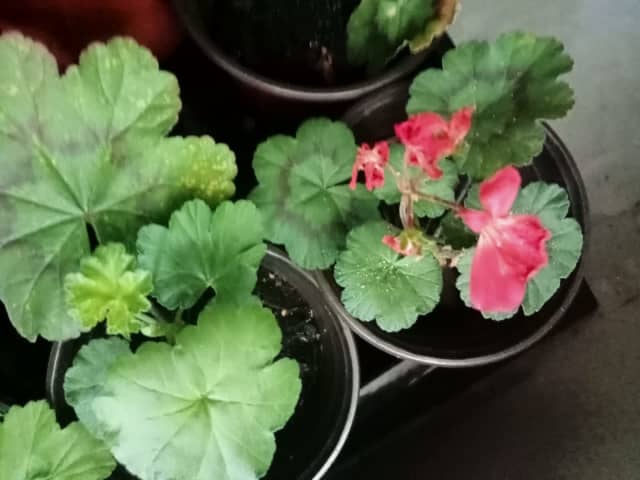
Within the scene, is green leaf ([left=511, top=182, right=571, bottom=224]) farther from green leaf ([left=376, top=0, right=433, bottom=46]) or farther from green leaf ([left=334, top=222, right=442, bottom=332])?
green leaf ([left=376, top=0, right=433, bottom=46])

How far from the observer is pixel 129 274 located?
777mm

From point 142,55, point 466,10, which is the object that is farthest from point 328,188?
point 466,10

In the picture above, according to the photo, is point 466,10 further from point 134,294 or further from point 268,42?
point 134,294

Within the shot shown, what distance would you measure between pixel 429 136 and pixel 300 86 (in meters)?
0.33

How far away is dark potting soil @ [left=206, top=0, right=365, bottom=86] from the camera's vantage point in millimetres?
1118

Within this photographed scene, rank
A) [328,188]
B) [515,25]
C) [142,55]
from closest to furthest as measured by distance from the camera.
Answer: [142,55] < [328,188] < [515,25]

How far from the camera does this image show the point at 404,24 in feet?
3.29

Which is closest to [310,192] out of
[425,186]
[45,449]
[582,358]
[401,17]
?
[425,186]

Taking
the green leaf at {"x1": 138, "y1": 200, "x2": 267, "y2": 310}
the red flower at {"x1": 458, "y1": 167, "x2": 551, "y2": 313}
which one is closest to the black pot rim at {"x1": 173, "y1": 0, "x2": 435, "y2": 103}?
the green leaf at {"x1": 138, "y1": 200, "x2": 267, "y2": 310}

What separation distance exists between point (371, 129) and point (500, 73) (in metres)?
0.19

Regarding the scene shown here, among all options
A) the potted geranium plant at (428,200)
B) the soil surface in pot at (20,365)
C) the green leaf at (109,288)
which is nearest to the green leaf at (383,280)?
the potted geranium plant at (428,200)

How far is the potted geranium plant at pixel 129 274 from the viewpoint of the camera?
0.78 m

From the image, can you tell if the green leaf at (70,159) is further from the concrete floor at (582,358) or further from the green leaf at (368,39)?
the concrete floor at (582,358)

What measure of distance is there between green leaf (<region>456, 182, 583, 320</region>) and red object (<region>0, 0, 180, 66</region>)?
0.50 meters
